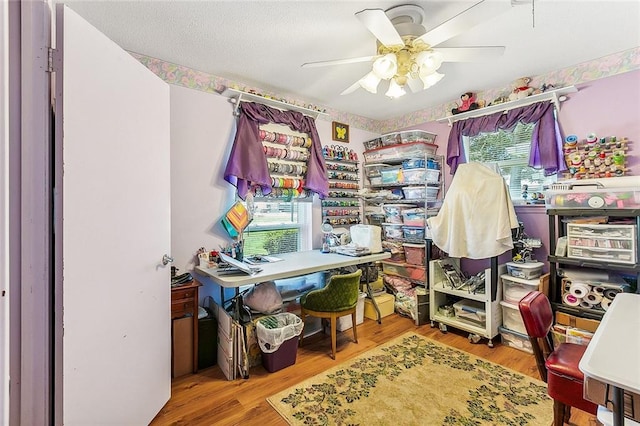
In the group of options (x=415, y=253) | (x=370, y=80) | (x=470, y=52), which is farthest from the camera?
(x=415, y=253)

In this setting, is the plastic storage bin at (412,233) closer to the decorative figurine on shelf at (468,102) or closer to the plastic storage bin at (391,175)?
the plastic storage bin at (391,175)

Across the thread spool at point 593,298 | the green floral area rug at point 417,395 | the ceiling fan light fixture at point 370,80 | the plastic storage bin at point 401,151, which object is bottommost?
the green floral area rug at point 417,395

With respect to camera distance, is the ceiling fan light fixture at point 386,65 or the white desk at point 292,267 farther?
the white desk at point 292,267

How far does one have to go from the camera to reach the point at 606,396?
0.95 m

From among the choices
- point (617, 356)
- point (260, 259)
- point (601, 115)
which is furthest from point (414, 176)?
point (617, 356)

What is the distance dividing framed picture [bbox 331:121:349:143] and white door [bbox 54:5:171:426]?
2194mm

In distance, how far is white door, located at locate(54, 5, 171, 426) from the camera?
3.84 ft

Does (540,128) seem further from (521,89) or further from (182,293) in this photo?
(182,293)

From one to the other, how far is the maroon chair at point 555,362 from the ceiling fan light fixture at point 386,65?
1556mm

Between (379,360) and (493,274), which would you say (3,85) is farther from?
(493,274)

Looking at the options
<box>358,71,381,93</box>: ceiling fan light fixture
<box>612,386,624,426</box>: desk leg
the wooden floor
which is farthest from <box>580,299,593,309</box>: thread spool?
<box>358,71,381,93</box>: ceiling fan light fixture

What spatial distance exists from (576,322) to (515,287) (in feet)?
1.58

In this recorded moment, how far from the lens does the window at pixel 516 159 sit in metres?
2.86

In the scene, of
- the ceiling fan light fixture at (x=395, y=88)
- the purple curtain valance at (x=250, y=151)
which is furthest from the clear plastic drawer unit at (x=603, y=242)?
the purple curtain valance at (x=250, y=151)
